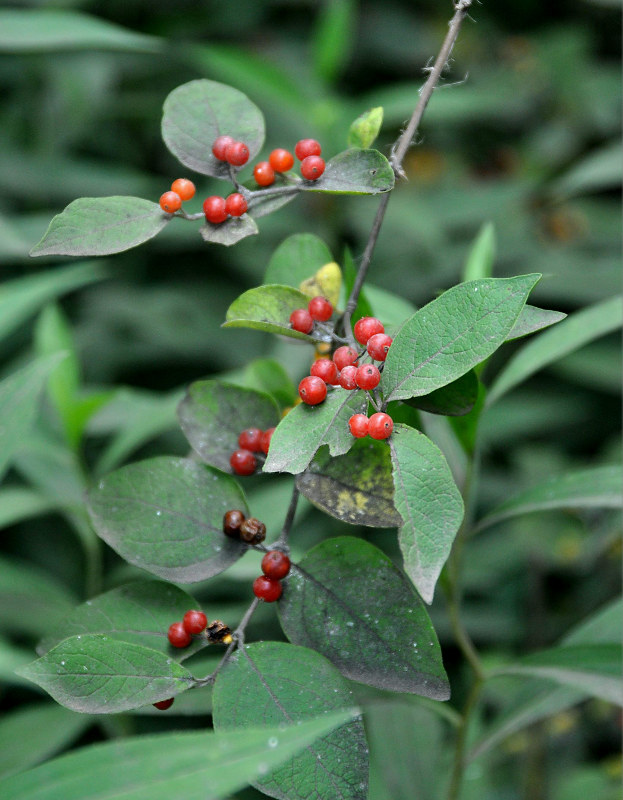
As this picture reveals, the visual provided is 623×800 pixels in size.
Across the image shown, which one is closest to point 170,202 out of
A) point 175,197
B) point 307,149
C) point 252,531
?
point 175,197

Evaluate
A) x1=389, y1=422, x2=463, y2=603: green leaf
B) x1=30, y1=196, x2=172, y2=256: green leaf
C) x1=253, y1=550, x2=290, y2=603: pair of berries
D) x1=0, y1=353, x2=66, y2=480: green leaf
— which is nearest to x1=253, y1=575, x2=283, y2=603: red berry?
x1=253, y1=550, x2=290, y2=603: pair of berries

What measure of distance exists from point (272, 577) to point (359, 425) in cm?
11

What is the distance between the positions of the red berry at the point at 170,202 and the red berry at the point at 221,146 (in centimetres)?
5

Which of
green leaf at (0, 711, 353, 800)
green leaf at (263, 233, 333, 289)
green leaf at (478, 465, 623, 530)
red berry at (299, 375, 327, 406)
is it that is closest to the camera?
green leaf at (0, 711, 353, 800)

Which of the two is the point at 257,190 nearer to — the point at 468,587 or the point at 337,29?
the point at 468,587

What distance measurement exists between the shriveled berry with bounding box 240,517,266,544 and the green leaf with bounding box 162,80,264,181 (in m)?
0.23

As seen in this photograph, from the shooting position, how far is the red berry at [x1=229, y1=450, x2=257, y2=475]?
0.50 m

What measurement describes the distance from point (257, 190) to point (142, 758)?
35 centimetres

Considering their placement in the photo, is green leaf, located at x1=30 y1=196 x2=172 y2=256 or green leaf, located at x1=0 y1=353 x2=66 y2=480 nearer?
green leaf, located at x1=30 y1=196 x2=172 y2=256

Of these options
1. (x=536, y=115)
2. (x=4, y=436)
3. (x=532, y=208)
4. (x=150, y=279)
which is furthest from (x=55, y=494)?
(x=536, y=115)

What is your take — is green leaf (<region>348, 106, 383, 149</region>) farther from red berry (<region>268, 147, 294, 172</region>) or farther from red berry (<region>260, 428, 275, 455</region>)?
red berry (<region>260, 428, 275, 455</region>)

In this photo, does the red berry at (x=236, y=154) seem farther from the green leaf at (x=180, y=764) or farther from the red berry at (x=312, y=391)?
the green leaf at (x=180, y=764)

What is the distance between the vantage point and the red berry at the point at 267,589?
17.6 inches

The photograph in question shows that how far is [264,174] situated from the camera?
1.65 feet
